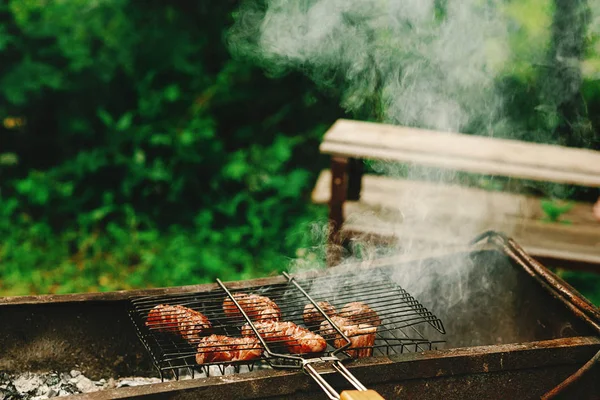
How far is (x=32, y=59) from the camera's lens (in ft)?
25.9

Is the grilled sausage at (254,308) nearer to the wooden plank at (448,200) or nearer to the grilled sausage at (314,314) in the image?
the grilled sausage at (314,314)

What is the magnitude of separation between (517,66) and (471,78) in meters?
1.03

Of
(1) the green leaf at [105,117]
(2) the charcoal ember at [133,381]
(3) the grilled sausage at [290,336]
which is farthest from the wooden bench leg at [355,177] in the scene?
(1) the green leaf at [105,117]

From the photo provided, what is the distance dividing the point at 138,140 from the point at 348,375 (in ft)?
19.9

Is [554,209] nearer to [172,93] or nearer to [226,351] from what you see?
[226,351]

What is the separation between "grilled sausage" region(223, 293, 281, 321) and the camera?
3.27m

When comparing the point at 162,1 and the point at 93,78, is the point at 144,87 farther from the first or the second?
the point at 162,1

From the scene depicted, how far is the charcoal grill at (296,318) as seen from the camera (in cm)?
287

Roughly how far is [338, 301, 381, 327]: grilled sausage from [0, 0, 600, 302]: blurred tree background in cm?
361

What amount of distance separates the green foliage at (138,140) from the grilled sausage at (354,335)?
155 inches

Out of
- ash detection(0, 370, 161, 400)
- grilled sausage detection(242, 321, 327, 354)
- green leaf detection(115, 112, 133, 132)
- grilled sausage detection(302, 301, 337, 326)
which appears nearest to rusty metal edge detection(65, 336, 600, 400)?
grilled sausage detection(242, 321, 327, 354)

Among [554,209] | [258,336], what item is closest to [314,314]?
[258,336]

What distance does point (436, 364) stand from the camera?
2.87 m

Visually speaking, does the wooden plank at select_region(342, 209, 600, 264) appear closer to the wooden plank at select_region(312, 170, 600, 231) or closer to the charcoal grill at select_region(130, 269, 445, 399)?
the wooden plank at select_region(312, 170, 600, 231)
